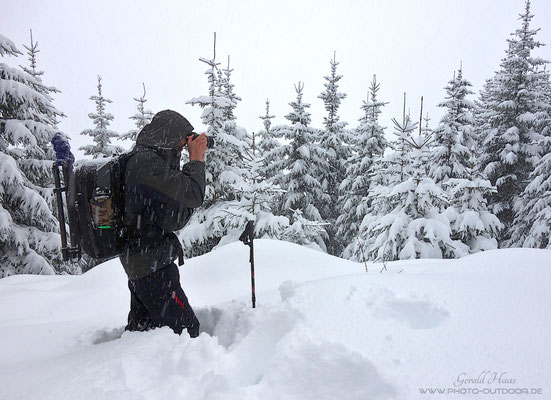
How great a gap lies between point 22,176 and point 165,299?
10.6m

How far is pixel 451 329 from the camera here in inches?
90.5

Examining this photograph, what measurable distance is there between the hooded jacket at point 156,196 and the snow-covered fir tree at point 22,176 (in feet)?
31.7

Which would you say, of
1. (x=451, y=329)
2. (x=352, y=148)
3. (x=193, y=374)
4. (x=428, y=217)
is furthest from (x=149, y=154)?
(x=352, y=148)

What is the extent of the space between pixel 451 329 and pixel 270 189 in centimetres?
920

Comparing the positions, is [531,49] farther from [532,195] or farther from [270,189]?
[270,189]

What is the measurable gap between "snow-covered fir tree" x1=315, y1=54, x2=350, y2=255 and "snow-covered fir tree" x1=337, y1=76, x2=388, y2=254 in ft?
4.42

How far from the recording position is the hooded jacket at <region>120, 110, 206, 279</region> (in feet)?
8.70

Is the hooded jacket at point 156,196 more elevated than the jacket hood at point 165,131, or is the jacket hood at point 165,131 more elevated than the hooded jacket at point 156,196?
the jacket hood at point 165,131

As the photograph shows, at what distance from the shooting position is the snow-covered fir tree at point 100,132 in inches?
869

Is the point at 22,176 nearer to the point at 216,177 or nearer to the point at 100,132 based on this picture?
the point at 216,177

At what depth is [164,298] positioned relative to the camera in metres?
2.86

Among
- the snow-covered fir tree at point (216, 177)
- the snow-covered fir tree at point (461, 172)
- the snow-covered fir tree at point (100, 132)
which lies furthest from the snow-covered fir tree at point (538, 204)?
the snow-covered fir tree at point (100, 132)

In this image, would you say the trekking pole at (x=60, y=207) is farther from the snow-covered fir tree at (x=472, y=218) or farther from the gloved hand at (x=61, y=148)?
the snow-covered fir tree at (x=472, y=218)

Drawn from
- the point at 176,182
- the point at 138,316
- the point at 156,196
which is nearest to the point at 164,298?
the point at 138,316
